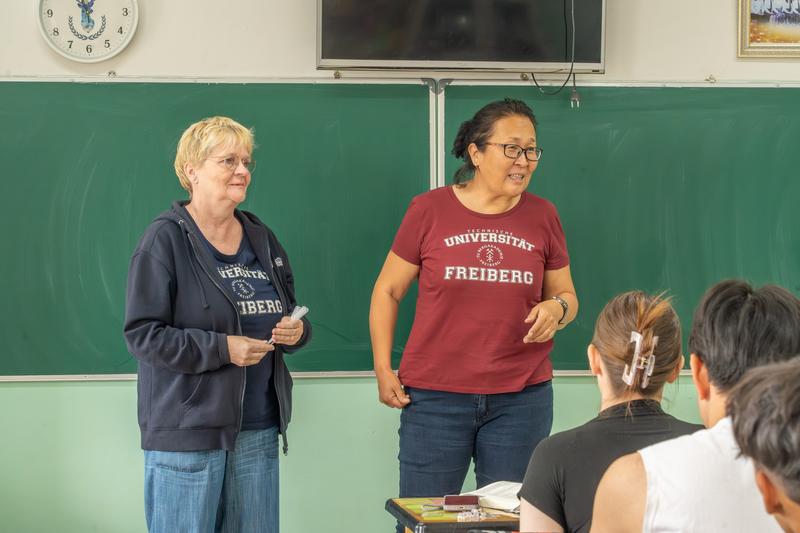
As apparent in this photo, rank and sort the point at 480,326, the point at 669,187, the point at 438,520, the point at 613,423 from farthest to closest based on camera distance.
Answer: the point at 669,187
the point at 480,326
the point at 438,520
the point at 613,423

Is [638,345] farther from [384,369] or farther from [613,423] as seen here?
[384,369]

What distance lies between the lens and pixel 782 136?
3936 mm

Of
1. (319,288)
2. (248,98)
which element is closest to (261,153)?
(248,98)

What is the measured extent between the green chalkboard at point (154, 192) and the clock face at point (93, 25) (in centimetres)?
14

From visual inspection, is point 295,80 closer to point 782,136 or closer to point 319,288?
point 319,288

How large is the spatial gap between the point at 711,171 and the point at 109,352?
253 centimetres

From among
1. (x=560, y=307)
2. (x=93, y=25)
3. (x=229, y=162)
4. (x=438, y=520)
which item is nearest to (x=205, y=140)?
(x=229, y=162)

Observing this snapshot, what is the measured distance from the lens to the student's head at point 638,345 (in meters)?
1.94

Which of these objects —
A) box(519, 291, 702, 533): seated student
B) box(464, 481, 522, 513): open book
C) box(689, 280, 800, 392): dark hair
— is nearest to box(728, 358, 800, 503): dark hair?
box(689, 280, 800, 392): dark hair

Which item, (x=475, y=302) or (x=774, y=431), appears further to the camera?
(x=475, y=302)

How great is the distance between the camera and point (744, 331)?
1624 millimetres

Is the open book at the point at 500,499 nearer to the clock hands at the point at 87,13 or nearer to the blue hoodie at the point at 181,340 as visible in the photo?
the blue hoodie at the point at 181,340

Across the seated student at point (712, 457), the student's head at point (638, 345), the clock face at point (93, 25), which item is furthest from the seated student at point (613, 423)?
the clock face at point (93, 25)

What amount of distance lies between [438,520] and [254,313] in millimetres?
981
